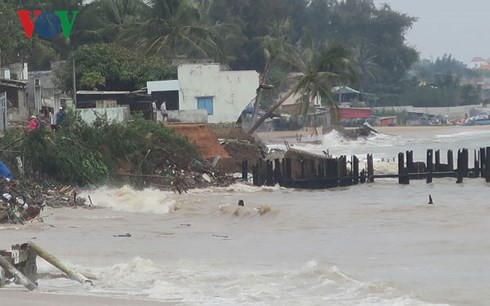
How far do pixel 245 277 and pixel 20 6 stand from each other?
4569 cm

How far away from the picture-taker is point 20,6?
5719 cm

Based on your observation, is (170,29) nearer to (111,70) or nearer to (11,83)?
(111,70)

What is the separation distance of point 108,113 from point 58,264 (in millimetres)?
21648

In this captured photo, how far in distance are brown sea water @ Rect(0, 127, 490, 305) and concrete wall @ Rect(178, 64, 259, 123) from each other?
641 inches

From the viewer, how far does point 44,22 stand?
34.4 meters

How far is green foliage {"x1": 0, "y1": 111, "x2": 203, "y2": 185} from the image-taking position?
2706cm

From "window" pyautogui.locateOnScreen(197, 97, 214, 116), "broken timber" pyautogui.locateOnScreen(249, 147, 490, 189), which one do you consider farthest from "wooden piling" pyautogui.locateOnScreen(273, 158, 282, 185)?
"window" pyautogui.locateOnScreen(197, 97, 214, 116)

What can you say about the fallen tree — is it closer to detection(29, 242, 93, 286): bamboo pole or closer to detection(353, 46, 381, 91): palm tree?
detection(29, 242, 93, 286): bamboo pole

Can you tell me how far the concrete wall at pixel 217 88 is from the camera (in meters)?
46.6

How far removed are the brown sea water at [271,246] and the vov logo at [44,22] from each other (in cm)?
604

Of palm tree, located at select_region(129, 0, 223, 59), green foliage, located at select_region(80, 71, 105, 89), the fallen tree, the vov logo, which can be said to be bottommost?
the fallen tree

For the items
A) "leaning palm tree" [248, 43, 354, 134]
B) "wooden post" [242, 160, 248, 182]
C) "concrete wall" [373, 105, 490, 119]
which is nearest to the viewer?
"wooden post" [242, 160, 248, 182]

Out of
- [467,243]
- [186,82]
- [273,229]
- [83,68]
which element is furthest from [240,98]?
[467,243]

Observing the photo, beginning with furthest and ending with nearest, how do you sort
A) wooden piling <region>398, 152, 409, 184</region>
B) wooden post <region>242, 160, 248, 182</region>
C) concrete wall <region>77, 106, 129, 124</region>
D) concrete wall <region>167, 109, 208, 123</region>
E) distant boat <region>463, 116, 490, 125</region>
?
distant boat <region>463, 116, 490, 125</region>
concrete wall <region>167, 109, 208, 123</region>
wooden post <region>242, 160, 248, 182</region>
concrete wall <region>77, 106, 129, 124</region>
wooden piling <region>398, 152, 409, 184</region>
